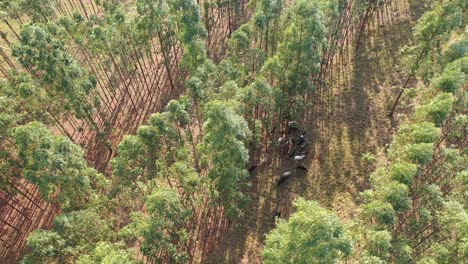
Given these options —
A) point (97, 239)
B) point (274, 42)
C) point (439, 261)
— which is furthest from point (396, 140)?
point (97, 239)

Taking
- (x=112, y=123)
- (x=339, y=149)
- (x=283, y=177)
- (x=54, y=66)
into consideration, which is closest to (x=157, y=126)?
(x=54, y=66)

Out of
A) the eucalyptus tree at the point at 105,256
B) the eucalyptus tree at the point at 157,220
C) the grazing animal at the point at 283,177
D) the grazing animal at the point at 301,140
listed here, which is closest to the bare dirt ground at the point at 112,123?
the grazing animal at the point at 283,177

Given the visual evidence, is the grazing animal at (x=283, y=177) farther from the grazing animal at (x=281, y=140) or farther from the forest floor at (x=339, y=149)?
the grazing animal at (x=281, y=140)

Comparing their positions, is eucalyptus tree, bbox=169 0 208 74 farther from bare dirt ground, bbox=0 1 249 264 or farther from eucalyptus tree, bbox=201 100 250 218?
bare dirt ground, bbox=0 1 249 264

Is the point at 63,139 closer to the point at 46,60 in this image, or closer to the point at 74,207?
the point at 74,207

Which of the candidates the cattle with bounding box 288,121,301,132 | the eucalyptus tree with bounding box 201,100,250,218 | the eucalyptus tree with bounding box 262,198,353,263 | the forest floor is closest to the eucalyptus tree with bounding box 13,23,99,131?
the eucalyptus tree with bounding box 201,100,250,218

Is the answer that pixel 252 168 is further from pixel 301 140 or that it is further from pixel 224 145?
pixel 224 145
